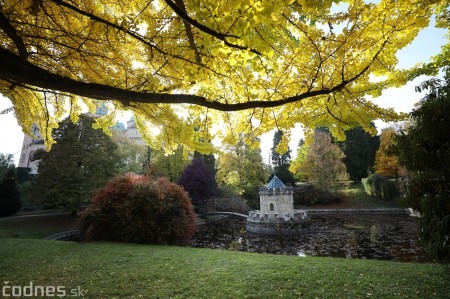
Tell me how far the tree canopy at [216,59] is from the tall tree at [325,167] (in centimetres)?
2998

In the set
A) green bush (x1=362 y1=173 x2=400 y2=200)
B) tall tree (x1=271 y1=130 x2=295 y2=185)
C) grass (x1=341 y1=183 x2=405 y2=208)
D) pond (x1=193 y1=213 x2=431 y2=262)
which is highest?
tall tree (x1=271 y1=130 x2=295 y2=185)

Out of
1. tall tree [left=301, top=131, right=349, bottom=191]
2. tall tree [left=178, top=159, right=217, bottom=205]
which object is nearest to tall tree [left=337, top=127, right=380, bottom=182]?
tall tree [left=301, top=131, right=349, bottom=191]

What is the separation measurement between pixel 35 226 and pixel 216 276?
591 inches

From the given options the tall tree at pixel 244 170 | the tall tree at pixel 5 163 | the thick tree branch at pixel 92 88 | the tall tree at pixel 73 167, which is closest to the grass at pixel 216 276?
the thick tree branch at pixel 92 88

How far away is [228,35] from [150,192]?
1032 centimetres

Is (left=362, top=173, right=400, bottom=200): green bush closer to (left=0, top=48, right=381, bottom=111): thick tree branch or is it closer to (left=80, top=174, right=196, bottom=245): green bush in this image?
(left=80, top=174, right=196, bottom=245): green bush

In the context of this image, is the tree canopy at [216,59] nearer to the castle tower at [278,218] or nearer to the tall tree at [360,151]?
the castle tower at [278,218]

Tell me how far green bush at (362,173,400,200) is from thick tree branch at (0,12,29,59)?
33297 millimetres

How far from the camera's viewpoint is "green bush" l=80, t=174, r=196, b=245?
10.8 meters

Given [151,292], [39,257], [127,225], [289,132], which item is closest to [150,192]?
[127,225]

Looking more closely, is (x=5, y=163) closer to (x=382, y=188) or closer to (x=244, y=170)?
(x=244, y=170)

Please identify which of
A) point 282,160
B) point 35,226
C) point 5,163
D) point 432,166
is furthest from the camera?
point 282,160

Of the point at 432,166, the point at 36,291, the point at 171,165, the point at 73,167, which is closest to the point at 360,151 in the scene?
the point at 171,165

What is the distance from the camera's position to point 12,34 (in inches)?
115
